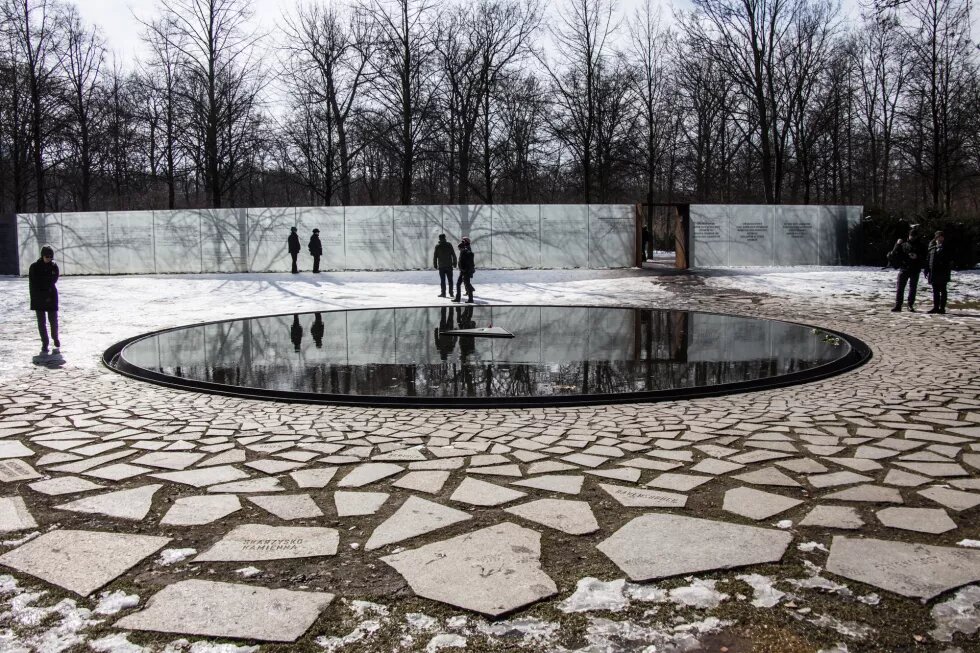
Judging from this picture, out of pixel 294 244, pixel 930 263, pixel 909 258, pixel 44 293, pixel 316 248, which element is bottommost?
pixel 44 293

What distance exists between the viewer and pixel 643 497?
14.0 feet

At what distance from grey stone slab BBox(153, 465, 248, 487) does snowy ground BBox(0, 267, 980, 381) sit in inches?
286

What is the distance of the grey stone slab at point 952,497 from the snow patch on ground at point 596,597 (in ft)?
7.08

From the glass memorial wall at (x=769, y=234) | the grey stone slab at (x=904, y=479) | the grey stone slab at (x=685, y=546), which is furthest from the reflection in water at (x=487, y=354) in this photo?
the glass memorial wall at (x=769, y=234)

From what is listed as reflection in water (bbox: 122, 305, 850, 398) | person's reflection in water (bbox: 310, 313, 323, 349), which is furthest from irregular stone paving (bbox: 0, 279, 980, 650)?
person's reflection in water (bbox: 310, 313, 323, 349)

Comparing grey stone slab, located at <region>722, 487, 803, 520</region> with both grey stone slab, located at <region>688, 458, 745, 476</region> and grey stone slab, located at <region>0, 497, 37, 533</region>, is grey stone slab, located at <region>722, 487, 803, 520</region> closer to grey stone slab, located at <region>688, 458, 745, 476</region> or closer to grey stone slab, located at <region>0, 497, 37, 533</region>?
grey stone slab, located at <region>688, 458, 745, 476</region>

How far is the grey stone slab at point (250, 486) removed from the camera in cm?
446

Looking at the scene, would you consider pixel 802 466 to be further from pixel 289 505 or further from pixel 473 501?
pixel 289 505

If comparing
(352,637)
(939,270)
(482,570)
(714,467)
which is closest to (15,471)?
(352,637)

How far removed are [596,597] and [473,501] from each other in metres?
1.30

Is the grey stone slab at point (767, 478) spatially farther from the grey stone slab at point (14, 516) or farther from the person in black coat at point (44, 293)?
the person in black coat at point (44, 293)

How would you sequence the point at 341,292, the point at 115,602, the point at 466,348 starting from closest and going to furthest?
the point at 115,602 → the point at 466,348 → the point at 341,292

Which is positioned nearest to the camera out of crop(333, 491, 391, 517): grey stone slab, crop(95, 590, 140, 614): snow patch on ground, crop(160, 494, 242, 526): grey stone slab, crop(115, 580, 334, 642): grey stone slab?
crop(115, 580, 334, 642): grey stone slab

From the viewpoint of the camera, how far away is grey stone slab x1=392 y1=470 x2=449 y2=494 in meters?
4.46
